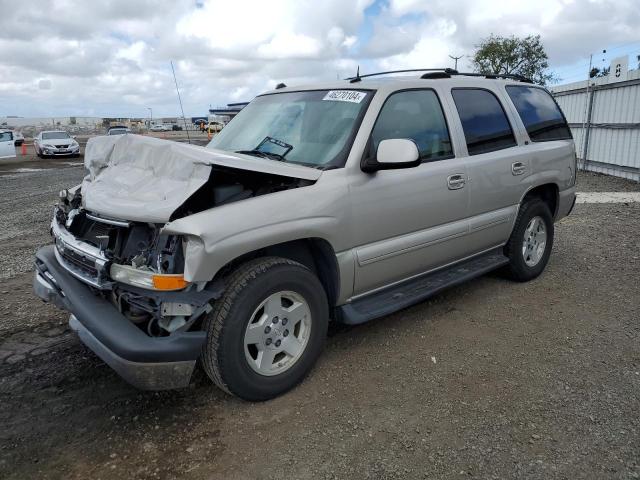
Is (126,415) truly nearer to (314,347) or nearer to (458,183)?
(314,347)

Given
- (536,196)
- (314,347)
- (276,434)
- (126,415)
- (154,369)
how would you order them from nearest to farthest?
(154,369)
(276,434)
(126,415)
(314,347)
(536,196)

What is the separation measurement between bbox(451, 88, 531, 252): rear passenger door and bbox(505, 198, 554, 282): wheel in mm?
155

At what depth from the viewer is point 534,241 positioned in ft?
17.3

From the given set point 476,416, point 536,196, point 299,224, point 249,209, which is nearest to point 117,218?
point 249,209

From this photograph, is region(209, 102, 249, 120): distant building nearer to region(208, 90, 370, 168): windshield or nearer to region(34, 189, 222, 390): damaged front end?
region(208, 90, 370, 168): windshield

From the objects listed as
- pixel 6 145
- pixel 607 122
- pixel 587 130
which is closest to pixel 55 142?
pixel 6 145

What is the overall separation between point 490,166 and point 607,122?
10222 mm

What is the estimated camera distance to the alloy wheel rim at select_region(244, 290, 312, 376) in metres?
3.05

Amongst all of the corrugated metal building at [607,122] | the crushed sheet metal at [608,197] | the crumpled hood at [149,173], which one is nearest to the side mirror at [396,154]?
the crumpled hood at [149,173]

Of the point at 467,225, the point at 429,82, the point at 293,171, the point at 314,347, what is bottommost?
the point at 314,347

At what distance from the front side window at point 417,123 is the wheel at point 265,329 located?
1.12 metres

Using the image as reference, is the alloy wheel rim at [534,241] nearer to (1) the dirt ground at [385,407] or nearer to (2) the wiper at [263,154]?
(1) the dirt ground at [385,407]

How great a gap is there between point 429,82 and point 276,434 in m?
2.87

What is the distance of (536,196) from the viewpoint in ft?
17.2
